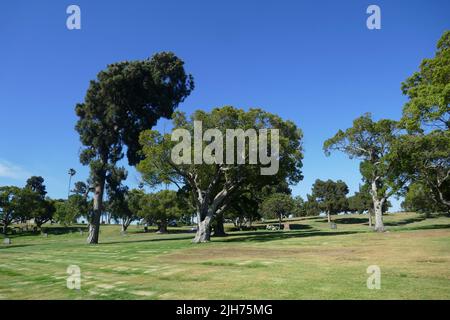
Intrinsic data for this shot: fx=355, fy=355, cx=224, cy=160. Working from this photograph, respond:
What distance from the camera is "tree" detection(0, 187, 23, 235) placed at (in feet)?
306

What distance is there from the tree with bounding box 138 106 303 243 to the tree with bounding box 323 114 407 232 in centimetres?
993

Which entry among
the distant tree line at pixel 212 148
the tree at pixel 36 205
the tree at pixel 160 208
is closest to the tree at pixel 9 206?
the tree at pixel 36 205

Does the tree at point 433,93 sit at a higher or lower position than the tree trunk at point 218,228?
higher

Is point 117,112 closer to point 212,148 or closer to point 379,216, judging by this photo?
point 212,148

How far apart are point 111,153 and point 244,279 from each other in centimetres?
3938

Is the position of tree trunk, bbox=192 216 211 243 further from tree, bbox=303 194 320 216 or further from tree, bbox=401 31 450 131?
tree, bbox=303 194 320 216

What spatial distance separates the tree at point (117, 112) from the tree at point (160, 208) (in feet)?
130

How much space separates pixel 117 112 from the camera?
46.8m

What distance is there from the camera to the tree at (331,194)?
101375mm

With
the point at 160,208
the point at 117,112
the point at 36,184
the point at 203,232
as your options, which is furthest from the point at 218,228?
the point at 36,184

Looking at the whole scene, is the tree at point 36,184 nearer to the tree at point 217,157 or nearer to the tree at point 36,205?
the tree at point 36,205

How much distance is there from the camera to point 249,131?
3284cm
